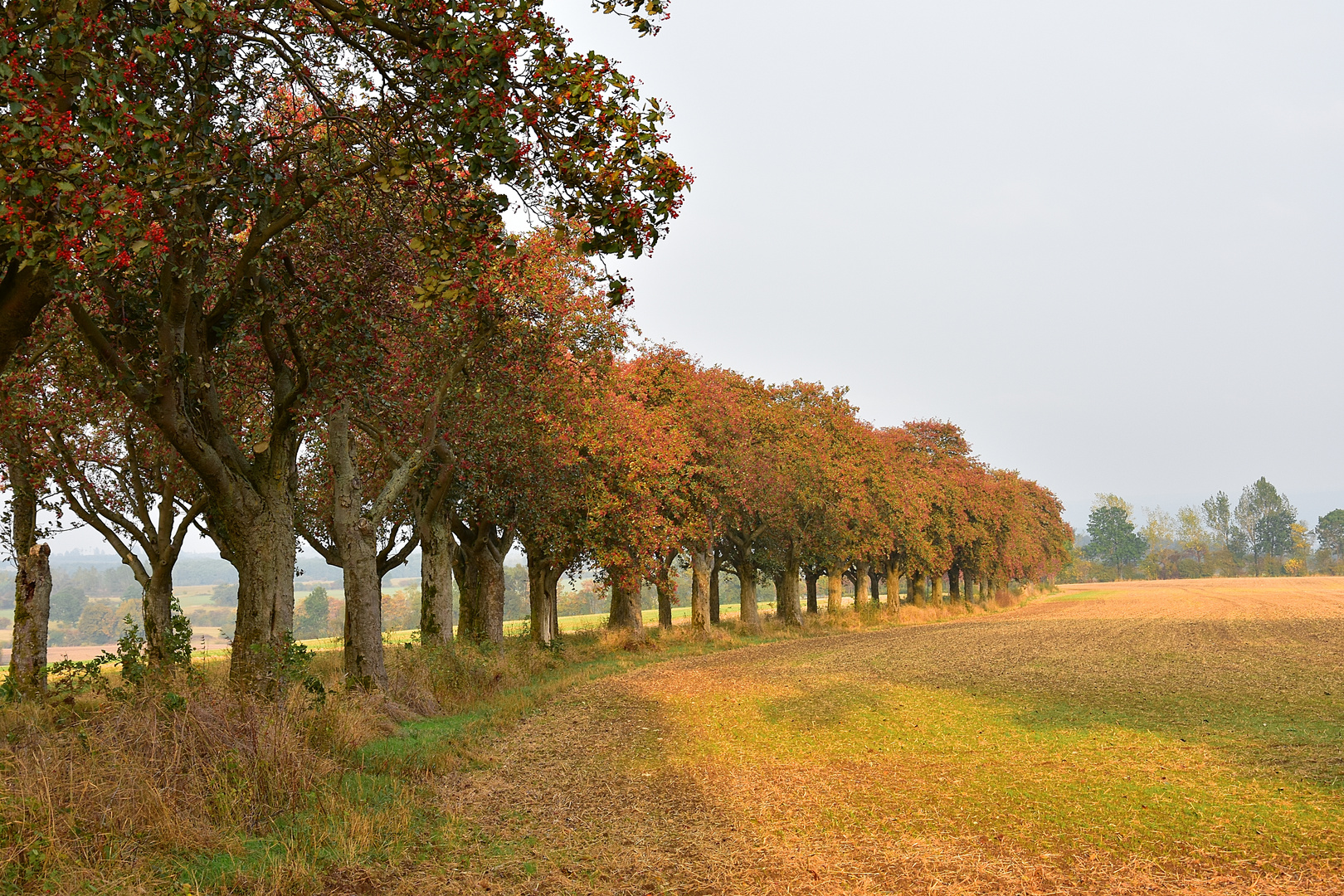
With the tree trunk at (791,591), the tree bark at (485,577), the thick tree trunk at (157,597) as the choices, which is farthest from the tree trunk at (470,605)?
the tree trunk at (791,591)

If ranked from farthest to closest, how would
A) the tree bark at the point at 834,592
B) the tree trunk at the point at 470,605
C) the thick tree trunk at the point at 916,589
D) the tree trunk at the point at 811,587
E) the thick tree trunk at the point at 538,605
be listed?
the thick tree trunk at the point at 916,589
the tree trunk at the point at 811,587
the tree bark at the point at 834,592
the thick tree trunk at the point at 538,605
the tree trunk at the point at 470,605

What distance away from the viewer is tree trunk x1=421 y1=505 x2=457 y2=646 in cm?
2258

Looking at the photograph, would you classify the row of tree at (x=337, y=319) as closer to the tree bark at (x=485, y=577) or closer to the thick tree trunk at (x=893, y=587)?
the tree bark at (x=485, y=577)

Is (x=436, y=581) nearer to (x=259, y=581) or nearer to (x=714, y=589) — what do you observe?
(x=259, y=581)

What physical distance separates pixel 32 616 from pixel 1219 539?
775 ft

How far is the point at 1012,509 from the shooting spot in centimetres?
7081

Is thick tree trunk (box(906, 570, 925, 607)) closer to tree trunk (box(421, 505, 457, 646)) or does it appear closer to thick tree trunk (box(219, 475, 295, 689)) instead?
tree trunk (box(421, 505, 457, 646))

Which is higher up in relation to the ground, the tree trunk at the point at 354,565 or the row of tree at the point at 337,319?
the row of tree at the point at 337,319

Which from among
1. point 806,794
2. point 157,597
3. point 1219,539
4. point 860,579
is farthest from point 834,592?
point 1219,539

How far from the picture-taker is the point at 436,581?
76.9 feet

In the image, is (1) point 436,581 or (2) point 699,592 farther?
(2) point 699,592

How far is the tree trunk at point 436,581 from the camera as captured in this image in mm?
22578

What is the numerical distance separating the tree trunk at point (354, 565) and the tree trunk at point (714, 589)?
27569 mm

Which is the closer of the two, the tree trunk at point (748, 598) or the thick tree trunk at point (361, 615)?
the thick tree trunk at point (361, 615)
